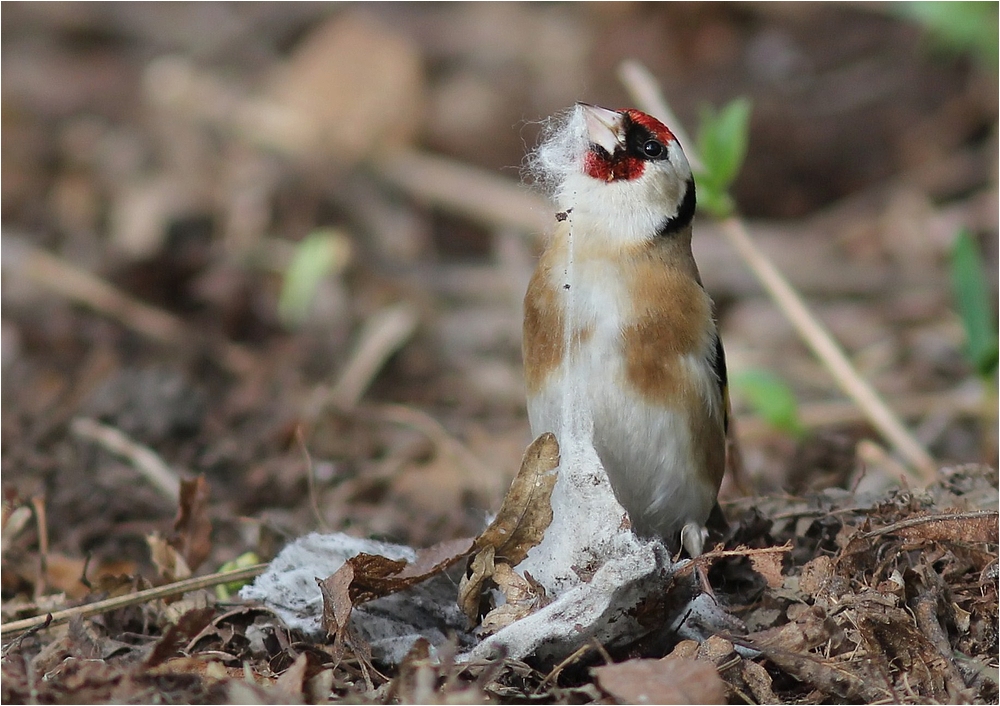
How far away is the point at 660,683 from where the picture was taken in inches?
101

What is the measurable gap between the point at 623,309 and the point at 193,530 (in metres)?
1.56

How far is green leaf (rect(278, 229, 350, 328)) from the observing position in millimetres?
6438

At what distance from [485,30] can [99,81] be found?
355 centimetres

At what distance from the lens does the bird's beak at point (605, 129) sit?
3.44m

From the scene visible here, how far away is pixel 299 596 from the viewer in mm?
3168

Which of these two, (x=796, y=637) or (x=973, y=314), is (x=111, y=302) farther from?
(x=796, y=637)

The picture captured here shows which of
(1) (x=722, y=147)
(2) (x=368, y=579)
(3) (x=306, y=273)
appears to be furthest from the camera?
(3) (x=306, y=273)

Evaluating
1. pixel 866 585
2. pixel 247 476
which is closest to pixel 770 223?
pixel 247 476

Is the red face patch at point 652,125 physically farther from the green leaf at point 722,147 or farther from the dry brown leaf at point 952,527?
the dry brown leaf at point 952,527

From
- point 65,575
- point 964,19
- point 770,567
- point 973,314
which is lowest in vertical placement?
point 65,575

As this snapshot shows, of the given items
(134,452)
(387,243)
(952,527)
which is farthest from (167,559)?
(387,243)

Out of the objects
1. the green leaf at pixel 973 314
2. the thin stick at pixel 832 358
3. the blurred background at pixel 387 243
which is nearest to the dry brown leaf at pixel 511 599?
the blurred background at pixel 387 243

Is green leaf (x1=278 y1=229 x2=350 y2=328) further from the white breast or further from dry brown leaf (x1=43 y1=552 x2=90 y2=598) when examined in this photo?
the white breast

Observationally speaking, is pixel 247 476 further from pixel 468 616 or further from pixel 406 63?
pixel 406 63
